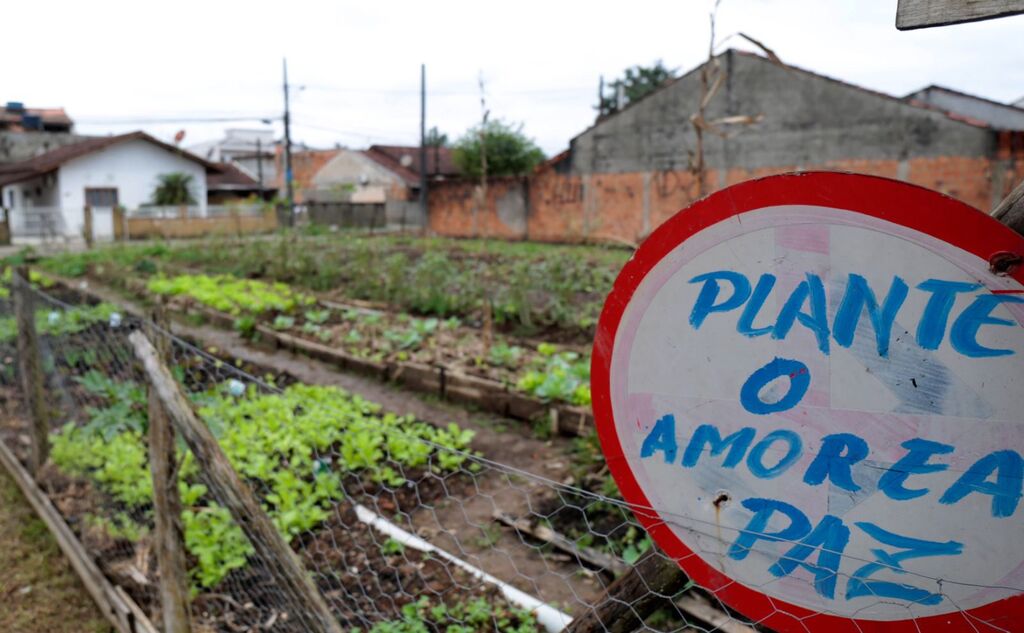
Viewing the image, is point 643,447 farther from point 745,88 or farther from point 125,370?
point 745,88

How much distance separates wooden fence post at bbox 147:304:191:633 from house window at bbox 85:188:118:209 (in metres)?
34.4

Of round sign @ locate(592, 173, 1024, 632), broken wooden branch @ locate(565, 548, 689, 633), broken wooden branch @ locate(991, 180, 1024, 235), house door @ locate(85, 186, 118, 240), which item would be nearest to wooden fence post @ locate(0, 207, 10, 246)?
house door @ locate(85, 186, 118, 240)

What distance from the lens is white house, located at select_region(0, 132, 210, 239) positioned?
1180 inches

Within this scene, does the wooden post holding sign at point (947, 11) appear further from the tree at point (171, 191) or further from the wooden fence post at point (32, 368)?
the tree at point (171, 191)

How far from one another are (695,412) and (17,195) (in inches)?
1673

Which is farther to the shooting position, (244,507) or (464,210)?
(464,210)

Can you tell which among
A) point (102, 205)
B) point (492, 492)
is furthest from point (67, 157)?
point (492, 492)

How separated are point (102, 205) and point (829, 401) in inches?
1483

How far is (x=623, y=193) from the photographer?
22.9m

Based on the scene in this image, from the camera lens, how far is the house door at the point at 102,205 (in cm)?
3162

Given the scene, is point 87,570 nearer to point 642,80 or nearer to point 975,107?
point 975,107

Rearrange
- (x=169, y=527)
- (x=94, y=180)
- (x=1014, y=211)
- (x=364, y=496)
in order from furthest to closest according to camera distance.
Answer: (x=94, y=180) → (x=364, y=496) → (x=169, y=527) → (x=1014, y=211)

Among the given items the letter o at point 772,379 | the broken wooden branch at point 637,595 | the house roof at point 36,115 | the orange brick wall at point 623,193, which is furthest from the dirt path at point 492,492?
the house roof at point 36,115

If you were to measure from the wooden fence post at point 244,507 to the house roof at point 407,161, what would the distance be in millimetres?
36648
